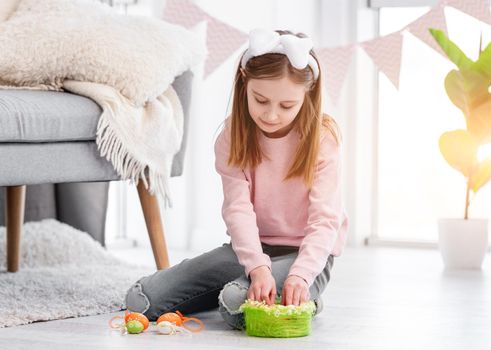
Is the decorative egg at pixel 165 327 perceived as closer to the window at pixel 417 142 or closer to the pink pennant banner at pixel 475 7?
the pink pennant banner at pixel 475 7

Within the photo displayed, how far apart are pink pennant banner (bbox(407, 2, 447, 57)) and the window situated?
0.47m

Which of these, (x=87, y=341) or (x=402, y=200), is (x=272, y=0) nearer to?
(x=402, y=200)

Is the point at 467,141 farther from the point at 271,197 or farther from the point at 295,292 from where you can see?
the point at 295,292

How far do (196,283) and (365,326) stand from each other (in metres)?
0.32

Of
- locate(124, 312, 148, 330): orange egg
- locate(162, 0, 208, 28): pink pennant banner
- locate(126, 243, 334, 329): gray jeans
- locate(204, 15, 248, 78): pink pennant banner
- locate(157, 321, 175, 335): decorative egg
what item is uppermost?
locate(162, 0, 208, 28): pink pennant banner

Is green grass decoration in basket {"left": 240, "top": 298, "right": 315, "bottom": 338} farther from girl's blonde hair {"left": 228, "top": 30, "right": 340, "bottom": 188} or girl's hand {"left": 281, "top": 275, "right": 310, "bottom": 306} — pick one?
girl's blonde hair {"left": 228, "top": 30, "right": 340, "bottom": 188}

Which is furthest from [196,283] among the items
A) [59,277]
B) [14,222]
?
[14,222]

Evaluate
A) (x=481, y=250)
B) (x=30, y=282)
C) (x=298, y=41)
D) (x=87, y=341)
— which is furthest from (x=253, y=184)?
(x=481, y=250)

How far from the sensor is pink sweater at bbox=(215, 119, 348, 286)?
66.1 inches

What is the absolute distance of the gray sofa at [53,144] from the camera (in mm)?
1944

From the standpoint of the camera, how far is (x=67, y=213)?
110 inches

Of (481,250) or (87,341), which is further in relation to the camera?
(481,250)

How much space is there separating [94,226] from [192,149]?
0.50 metres

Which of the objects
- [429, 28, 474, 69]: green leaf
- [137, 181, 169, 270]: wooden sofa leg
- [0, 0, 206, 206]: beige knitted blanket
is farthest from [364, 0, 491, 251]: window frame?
[137, 181, 169, 270]: wooden sofa leg
